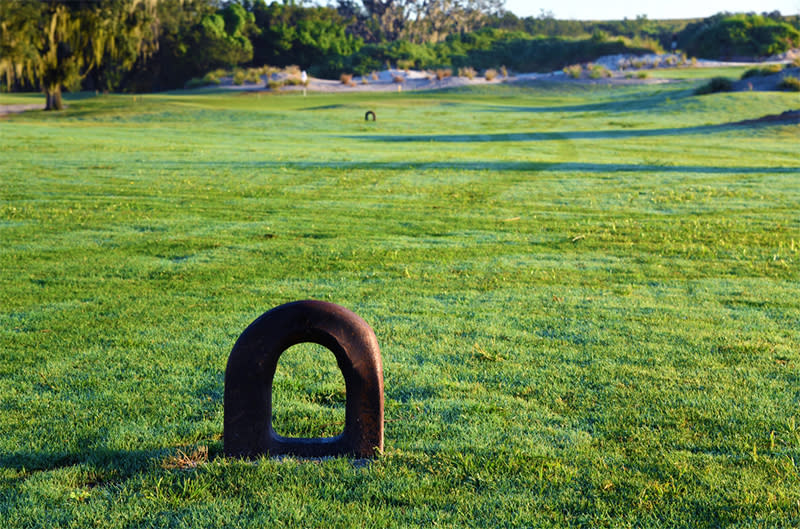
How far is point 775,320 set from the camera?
674 centimetres

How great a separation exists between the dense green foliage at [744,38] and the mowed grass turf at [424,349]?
71.4 m

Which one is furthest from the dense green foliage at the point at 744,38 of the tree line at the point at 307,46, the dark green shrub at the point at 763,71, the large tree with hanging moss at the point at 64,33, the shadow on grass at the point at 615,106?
the large tree with hanging moss at the point at 64,33

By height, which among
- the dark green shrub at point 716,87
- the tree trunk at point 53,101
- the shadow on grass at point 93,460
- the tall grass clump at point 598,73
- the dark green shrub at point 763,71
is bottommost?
the shadow on grass at point 93,460

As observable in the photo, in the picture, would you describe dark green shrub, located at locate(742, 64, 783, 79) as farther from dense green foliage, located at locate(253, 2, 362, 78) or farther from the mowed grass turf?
dense green foliage, located at locate(253, 2, 362, 78)

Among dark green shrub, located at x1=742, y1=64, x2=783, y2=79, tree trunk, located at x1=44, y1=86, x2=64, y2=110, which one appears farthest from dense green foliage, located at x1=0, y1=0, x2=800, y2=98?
dark green shrub, located at x1=742, y1=64, x2=783, y2=79

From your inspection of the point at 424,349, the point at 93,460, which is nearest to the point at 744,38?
the point at 424,349

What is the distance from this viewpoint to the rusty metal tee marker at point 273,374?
379 centimetres

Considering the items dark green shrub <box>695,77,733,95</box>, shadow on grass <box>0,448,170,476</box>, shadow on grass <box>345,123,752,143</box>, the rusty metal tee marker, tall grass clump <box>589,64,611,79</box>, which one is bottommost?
shadow on grass <box>0,448,170,476</box>

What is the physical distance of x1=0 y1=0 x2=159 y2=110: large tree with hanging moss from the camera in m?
36.5

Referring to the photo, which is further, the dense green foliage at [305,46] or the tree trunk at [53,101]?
the dense green foliage at [305,46]

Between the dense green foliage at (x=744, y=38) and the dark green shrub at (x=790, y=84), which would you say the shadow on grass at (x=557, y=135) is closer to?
the dark green shrub at (x=790, y=84)

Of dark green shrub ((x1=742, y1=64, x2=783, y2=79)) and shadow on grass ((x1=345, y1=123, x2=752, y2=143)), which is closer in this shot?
shadow on grass ((x1=345, y1=123, x2=752, y2=143))

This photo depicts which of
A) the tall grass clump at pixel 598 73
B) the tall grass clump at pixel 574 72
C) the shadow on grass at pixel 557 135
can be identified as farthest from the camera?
the tall grass clump at pixel 574 72

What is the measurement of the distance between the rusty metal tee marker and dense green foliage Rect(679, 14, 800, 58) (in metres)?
85.4
